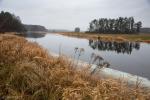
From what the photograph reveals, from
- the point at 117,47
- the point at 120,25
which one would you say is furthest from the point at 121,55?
the point at 120,25

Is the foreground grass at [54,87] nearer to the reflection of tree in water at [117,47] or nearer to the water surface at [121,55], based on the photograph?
the water surface at [121,55]

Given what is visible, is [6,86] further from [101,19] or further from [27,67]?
[101,19]

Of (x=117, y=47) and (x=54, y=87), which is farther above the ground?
(x=54, y=87)

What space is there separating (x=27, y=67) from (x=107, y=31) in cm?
11233

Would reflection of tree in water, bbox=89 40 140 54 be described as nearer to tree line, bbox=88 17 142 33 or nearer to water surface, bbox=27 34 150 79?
water surface, bbox=27 34 150 79

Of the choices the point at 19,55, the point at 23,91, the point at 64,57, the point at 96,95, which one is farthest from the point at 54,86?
the point at 64,57

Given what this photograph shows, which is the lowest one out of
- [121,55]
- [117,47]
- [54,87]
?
[117,47]

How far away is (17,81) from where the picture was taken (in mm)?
5324

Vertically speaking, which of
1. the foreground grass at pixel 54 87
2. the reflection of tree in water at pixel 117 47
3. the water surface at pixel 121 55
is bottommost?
the reflection of tree in water at pixel 117 47

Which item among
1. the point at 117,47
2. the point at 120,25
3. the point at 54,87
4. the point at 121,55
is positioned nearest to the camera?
the point at 54,87

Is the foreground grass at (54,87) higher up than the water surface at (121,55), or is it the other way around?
the foreground grass at (54,87)

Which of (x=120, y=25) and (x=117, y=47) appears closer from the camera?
(x=117, y=47)

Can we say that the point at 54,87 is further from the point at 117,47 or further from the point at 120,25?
the point at 120,25

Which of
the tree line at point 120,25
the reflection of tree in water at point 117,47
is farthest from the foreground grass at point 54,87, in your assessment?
the tree line at point 120,25
